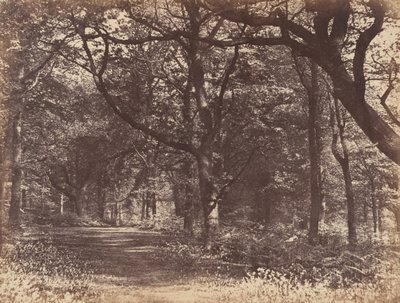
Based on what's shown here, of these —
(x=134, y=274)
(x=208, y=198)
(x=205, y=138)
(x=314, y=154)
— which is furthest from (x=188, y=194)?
(x=134, y=274)

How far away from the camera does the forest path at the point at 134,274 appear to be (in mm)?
7227

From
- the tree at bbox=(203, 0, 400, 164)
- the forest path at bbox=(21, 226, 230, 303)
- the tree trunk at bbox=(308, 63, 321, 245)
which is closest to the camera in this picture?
the forest path at bbox=(21, 226, 230, 303)

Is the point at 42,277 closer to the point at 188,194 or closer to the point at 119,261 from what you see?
the point at 119,261

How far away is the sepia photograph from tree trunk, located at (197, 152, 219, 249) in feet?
0.12

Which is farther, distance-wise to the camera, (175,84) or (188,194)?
(188,194)

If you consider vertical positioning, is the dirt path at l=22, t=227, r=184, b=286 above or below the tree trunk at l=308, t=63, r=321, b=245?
below

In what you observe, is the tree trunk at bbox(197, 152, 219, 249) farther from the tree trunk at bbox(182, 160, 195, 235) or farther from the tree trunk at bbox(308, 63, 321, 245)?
→ the tree trunk at bbox(308, 63, 321, 245)

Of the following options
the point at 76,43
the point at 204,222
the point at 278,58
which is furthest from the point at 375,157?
the point at 76,43

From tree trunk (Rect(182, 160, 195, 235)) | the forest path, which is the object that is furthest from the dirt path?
tree trunk (Rect(182, 160, 195, 235))

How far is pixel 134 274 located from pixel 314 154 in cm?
697

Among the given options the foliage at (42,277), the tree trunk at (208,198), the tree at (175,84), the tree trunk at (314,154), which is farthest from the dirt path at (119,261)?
the tree trunk at (314,154)

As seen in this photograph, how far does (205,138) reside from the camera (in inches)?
479

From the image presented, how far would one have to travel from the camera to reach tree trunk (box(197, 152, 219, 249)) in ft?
38.4

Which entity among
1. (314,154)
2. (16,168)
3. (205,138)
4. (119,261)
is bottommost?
(119,261)
